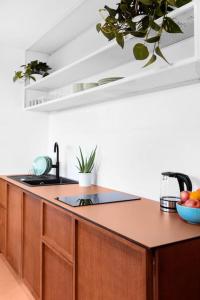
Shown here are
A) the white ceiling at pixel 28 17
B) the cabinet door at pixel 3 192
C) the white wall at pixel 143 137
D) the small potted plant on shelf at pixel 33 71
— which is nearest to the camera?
the white wall at pixel 143 137

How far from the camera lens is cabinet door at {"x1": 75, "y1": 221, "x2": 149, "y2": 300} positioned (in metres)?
1.08

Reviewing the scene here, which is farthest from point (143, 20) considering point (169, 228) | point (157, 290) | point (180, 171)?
point (157, 290)

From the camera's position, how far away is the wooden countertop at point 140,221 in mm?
1127

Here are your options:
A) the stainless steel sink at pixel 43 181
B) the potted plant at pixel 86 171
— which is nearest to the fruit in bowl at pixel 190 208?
the potted plant at pixel 86 171

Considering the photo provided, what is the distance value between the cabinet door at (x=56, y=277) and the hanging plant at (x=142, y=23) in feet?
4.10

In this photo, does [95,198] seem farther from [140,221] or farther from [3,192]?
[3,192]

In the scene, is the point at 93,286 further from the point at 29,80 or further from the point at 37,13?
the point at 29,80

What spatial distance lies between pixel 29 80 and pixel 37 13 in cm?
100

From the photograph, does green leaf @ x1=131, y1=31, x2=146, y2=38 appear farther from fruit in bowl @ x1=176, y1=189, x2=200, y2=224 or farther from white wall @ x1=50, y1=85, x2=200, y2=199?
fruit in bowl @ x1=176, y1=189, x2=200, y2=224

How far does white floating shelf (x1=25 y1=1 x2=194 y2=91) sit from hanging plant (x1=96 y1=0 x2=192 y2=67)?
0.06 meters

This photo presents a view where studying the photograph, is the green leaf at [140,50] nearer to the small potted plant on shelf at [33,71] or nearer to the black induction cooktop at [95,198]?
the black induction cooktop at [95,198]

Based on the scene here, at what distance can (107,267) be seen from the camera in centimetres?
127

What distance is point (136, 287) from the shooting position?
1.08 metres

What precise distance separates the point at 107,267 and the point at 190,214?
467 millimetres
